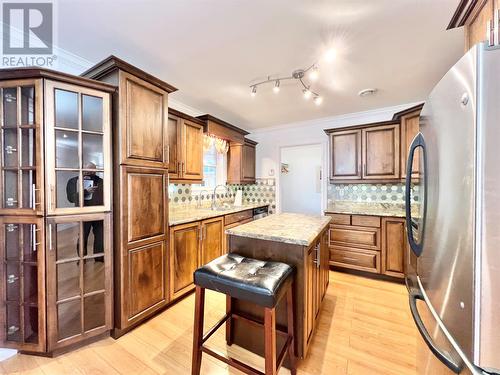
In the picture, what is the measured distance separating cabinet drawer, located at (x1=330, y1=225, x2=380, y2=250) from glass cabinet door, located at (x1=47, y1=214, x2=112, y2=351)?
278cm

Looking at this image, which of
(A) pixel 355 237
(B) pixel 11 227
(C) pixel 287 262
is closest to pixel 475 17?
(C) pixel 287 262

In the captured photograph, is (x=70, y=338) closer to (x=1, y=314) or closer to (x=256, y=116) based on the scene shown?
(x=1, y=314)

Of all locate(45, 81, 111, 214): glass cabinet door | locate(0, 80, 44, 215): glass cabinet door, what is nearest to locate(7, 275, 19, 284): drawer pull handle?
locate(0, 80, 44, 215): glass cabinet door

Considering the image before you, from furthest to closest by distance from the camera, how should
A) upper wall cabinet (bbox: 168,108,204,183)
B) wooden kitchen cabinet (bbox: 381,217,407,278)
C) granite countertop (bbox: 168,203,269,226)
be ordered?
wooden kitchen cabinet (bbox: 381,217,407,278), upper wall cabinet (bbox: 168,108,204,183), granite countertop (bbox: 168,203,269,226)

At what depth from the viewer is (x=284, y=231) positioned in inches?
64.8

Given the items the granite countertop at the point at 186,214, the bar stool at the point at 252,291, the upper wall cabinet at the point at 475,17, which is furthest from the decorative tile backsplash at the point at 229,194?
the upper wall cabinet at the point at 475,17

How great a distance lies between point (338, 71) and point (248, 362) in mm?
2787

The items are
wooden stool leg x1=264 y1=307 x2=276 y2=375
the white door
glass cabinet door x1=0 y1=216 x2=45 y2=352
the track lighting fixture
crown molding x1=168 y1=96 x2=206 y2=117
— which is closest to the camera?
wooden stool leg x1=264 y1=307 x2=276 y2=375

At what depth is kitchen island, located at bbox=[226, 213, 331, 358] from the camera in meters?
1.48

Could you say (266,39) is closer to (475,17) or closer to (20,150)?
(475,17)

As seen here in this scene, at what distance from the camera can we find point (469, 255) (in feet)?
1.91

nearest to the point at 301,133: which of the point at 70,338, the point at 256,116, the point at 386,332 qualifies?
the point at 256,116

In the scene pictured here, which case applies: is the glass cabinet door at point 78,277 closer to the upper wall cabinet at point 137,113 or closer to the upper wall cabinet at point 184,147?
the upper wall cabinet at point 137,113

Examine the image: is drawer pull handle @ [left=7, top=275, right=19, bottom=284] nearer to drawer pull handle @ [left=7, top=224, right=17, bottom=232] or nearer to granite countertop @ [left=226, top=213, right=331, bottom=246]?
drawer pull handle @ [left=7, top=224, right=17, bottom=232]
